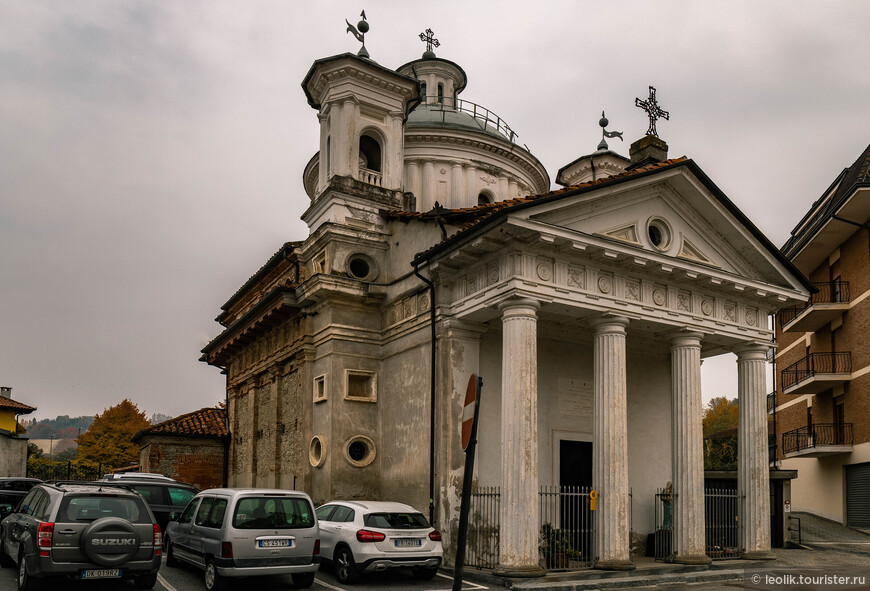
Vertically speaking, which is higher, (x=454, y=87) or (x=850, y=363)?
(x=454, y=87)

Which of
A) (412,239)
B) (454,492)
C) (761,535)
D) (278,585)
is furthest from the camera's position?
(412,239)

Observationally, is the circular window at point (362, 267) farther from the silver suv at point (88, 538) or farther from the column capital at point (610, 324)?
the silver suv at point (88, 538)

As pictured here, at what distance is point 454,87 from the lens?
104 ft

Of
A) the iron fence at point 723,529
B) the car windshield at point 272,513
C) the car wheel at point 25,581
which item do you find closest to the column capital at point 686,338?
the iron fence at point 723,529

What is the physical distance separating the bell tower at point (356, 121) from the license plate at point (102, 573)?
11034 millimetres

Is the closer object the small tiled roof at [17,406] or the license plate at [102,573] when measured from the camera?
the license plate at [102,573]

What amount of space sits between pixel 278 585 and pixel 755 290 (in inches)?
498

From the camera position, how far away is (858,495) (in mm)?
28172

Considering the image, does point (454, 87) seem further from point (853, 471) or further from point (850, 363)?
point (853, 471)

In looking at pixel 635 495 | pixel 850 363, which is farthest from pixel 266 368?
pixel 850 363

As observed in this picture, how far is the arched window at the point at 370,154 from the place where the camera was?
898 inches

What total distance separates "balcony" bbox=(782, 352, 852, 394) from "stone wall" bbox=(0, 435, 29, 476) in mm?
38866

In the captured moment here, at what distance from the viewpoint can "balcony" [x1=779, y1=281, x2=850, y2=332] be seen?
29625 mm

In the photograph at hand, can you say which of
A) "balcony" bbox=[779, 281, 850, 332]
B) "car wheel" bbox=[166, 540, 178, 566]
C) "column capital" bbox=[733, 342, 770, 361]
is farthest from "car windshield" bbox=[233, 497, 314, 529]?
"balcony" bbox=[779, 281, 850, 332]
